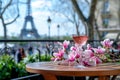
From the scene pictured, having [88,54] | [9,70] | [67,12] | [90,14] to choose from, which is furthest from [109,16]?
[88,54]

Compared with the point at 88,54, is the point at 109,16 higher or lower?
higher

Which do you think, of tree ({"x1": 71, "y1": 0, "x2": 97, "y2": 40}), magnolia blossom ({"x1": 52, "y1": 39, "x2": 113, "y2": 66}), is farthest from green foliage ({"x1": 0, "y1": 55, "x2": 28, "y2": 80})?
tree ({"x1": 71, "y1": 0, "x2": 97, "y2": 40})

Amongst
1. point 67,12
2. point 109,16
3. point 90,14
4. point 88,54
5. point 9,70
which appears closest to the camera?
point 88,54

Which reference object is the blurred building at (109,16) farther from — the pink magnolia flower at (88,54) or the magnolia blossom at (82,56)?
the pink magnolia flower at (88,54)

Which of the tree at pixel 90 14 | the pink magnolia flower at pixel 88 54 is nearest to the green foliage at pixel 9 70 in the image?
the pink magnolia flower at pixel 88 54

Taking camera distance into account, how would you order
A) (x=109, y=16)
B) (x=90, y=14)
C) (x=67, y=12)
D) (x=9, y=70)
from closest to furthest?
(x=9, y=70) < (x=90, y=14) < (x=67, y=12) < (x=109, y=16)

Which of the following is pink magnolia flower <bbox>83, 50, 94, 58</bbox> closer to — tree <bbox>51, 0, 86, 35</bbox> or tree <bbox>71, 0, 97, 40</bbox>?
tree <bbox>71, 0, 97, 40</bbox>

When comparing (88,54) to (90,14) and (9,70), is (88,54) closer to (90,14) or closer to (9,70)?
(9,70)

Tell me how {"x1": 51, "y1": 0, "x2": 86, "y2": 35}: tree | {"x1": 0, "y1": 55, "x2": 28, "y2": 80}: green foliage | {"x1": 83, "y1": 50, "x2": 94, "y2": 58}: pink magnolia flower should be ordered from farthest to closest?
{"x1": 51, "y1": 0, "x2": 86, "y2": 35}: tree < {"x1": 0, "y1": 55, "x2": 28, "y2": 80}: green foliage < {"x1": 83, "y1": 50, "x2": 94, "y2": 58}: pink magnolia flower

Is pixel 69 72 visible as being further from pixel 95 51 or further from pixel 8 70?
pixel 8 70

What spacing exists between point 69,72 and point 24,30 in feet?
73.8

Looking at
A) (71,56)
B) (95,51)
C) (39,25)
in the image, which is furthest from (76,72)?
(39,25)

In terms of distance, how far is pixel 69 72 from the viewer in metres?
2.20

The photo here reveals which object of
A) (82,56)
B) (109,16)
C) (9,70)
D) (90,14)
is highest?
(109,16)
